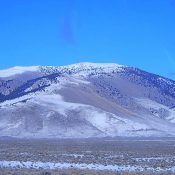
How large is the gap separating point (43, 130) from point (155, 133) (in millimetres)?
29724

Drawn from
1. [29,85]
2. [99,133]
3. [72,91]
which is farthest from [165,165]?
[29,85]

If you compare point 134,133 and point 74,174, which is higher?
point 134,133

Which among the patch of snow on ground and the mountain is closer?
the patch of snow on ground

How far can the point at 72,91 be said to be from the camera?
556 feet

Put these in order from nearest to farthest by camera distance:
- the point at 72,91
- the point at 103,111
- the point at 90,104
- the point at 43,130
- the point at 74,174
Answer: the point at 74,174, the point at 43,130, the point at 103,111, the point at 90,104, the point at 72,91

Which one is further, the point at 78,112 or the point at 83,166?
the point at 78,112

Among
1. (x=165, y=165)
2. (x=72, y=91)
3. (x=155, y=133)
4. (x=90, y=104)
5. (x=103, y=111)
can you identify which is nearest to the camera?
(x=165, y=165)

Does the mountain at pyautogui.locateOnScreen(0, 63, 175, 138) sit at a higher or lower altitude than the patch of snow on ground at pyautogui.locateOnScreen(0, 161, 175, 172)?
higher

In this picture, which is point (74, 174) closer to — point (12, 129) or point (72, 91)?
point (12, 129)

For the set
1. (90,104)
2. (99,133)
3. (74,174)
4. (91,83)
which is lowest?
(74,174)

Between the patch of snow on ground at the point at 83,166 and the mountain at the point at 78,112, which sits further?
the mountain at the point at 78,112

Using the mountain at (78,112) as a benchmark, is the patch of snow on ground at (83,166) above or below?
below

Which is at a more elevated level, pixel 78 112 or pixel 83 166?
pixel 78 112

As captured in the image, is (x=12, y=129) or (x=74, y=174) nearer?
(x=74, y=174)
